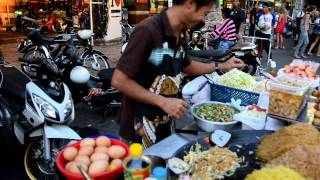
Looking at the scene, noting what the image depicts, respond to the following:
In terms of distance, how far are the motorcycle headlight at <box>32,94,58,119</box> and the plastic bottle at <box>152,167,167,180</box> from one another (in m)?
2.40

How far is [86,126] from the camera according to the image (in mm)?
5402

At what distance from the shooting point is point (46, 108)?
3.60m

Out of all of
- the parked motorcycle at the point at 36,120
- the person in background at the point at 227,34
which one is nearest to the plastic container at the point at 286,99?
the parked motorcycle at the point at 36,120

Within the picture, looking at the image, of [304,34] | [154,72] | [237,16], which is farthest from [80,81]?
[304,34]

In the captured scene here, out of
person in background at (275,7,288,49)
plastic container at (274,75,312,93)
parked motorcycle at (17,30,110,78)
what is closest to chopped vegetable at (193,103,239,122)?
plastic container at (274,75,312,93)

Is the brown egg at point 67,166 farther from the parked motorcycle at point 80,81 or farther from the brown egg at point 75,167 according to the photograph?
the parked motorcycle at point 80,81

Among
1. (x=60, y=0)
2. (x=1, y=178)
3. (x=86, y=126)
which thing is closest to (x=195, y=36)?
(x=86, y=126)

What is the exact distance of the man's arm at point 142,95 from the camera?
1.87m

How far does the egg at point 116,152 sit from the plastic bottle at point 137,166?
164 mm

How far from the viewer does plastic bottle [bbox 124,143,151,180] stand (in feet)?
4.67

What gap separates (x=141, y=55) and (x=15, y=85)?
2.58 meters

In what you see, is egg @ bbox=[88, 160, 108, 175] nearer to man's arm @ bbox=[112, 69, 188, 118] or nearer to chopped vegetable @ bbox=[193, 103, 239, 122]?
man's arm @ bbox=[112, 69, 188, 118]

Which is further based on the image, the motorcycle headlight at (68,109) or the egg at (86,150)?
the motorcycle headlight at (68,109)

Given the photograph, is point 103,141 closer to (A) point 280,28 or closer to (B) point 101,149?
(B) point 101,149
